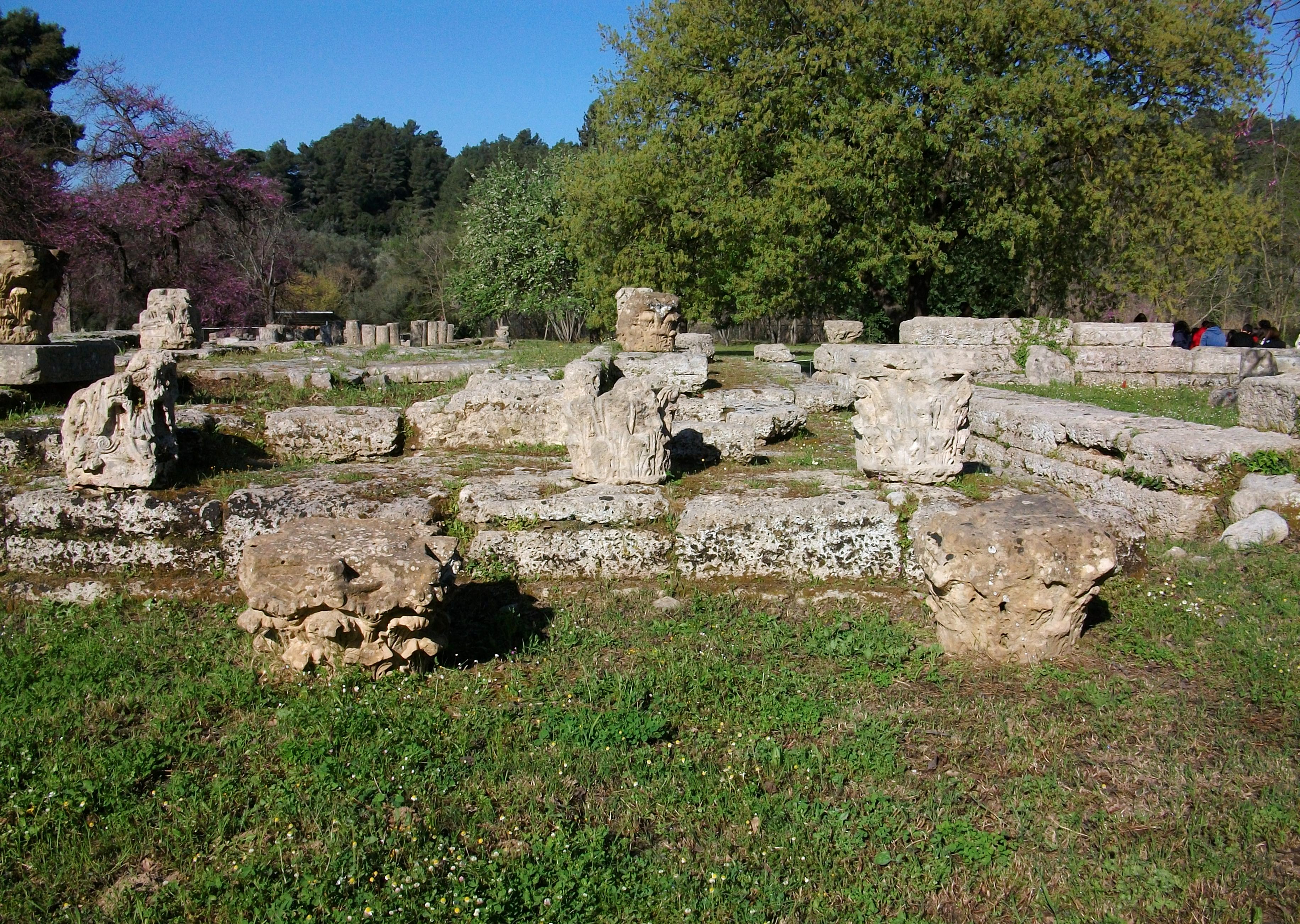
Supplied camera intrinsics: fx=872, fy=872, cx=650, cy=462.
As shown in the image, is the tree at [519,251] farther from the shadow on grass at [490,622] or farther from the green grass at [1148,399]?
the shadow on grass at [490,622]

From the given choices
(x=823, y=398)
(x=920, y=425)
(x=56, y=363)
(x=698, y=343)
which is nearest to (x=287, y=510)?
(x=56, y=363)

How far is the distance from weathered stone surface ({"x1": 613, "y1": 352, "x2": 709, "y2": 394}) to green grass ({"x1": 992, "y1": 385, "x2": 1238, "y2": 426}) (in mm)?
4352

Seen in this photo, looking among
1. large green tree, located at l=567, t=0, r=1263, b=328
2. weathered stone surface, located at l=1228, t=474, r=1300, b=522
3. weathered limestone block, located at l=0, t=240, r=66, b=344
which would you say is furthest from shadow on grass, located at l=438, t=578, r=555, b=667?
large green tree, located at l=567, t=0, r=1263, b=328

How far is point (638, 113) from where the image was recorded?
70.6 ft

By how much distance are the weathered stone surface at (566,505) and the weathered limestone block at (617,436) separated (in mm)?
257

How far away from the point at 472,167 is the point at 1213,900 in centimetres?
6633

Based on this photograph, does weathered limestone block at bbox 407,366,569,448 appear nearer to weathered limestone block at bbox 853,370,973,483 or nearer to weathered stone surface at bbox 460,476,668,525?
weathered stone surface at bbox 460,476,668,525

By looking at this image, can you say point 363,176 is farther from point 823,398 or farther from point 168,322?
point 823,398

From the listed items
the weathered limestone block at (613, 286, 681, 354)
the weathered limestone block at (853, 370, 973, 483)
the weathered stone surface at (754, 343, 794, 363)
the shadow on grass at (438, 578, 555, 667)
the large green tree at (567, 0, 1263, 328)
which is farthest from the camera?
the large green tree at (567, 0, 1263, 328)

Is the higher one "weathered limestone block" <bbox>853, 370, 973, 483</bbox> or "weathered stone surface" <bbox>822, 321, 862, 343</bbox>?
"weathered stone surface" <bbox>822, 321, 862, 343</bbox>

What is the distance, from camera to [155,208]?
21922 millimetres

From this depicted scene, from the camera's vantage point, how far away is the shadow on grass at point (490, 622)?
4.84m

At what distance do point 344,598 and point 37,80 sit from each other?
110 ft

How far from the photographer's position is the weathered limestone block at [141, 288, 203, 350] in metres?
14.2
